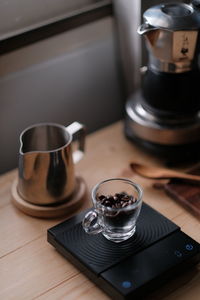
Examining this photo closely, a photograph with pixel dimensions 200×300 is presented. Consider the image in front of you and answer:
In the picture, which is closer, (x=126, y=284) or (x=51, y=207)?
(x=126, y=284)

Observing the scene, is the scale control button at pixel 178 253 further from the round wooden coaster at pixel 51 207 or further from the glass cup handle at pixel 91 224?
the round wooden coaster at pixel 51 207

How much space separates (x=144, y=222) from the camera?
3.14ft

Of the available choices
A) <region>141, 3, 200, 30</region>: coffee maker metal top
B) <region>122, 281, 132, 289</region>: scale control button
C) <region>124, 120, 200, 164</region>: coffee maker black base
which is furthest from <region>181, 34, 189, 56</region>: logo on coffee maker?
<region>122, 281, 132, 289</region>: scale control button

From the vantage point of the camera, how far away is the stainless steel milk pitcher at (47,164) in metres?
0.97

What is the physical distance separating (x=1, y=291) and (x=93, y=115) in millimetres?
614

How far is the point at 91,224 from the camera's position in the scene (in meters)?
0.92

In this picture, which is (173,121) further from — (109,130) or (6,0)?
(6,0)

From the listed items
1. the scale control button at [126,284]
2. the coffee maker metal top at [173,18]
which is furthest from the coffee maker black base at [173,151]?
the scale control button at [126,284]

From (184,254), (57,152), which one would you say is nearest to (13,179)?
(57,152)

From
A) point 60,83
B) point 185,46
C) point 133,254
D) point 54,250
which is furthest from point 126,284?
point 60,83

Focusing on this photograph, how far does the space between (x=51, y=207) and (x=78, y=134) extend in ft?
0.53

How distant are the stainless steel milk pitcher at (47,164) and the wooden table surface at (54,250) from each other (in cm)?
5

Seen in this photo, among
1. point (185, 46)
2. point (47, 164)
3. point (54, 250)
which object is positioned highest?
point (185, 46)

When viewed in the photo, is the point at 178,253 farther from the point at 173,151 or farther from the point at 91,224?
the point at 173,151
